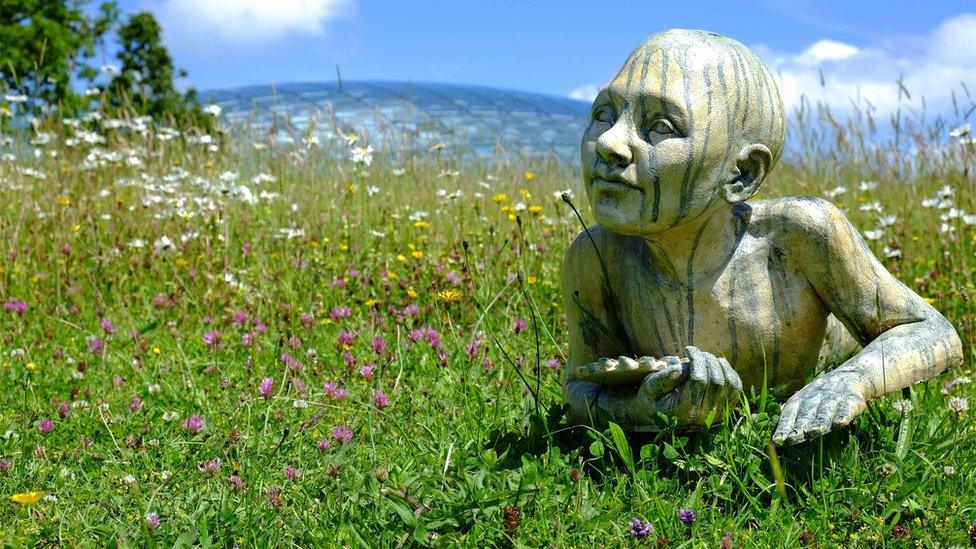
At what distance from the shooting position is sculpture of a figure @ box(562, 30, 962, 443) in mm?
2965

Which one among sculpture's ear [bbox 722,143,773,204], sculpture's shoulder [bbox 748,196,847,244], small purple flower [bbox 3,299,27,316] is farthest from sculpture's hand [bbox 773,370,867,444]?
small purple flower [bbox 3,299,27,316]

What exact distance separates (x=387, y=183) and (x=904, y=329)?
6426 millimetres

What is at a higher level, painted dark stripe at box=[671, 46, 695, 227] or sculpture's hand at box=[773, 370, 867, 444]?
painted dark stripe at box=[671, 46, 695, 227]

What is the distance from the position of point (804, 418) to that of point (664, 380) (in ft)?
1.34

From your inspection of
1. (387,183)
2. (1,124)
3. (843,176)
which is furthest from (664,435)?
(1,124)

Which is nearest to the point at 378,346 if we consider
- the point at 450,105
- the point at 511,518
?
the point at 511,518

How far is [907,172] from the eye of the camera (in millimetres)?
8688

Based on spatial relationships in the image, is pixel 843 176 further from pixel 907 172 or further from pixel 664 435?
pixel 664 435

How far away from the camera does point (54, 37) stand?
1104 inches

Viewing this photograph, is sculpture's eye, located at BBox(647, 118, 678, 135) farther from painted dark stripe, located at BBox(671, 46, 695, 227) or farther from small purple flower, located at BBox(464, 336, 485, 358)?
small purple flower, located at BBox(464, 336, 485, 358)

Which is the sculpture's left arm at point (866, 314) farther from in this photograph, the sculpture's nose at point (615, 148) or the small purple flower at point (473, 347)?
the small purple flower at point (473, 347)

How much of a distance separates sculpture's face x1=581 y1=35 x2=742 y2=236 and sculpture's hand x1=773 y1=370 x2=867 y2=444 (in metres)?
0.63

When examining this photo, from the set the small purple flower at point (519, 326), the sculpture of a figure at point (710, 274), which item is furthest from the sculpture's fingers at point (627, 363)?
the small purple flower at point (519, 326)

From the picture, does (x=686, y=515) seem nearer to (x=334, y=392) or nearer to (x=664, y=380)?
(x=664, y=380)
